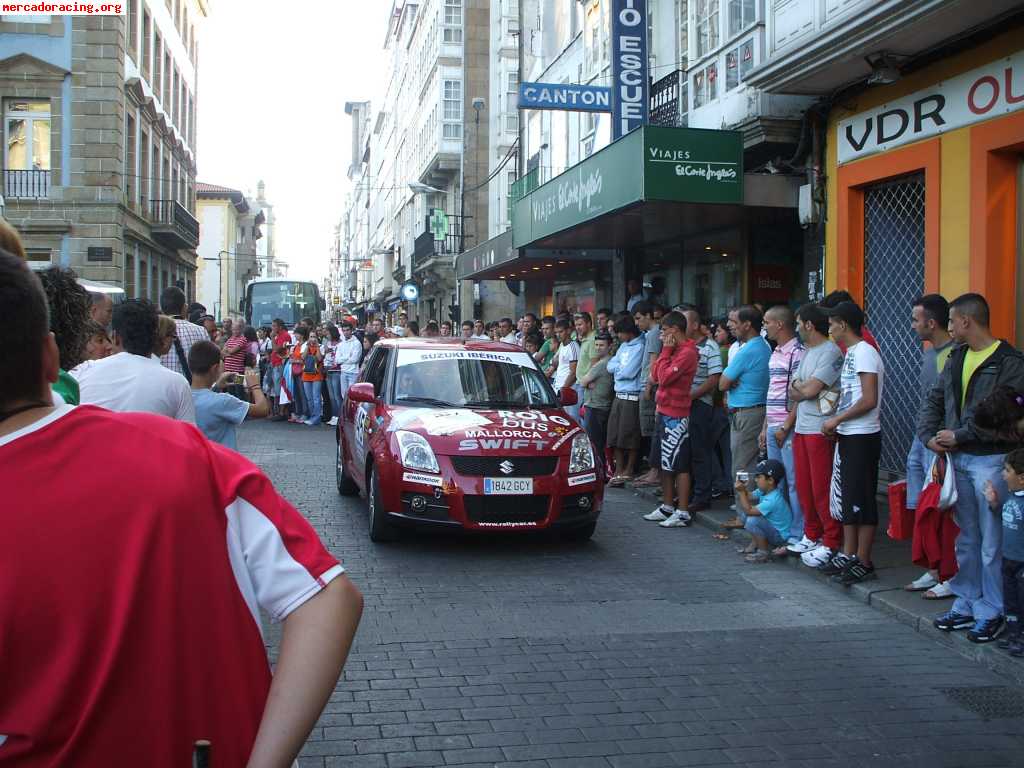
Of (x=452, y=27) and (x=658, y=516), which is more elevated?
(x=452, y=27)

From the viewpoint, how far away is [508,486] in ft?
26.6

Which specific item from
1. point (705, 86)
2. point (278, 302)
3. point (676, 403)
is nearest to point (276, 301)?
point (278, 302)

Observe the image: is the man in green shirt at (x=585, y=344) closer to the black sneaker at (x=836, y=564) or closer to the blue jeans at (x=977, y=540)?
the black sneaker at (x=836, y=564)

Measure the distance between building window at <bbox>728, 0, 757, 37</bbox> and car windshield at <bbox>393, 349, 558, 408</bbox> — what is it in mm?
6561

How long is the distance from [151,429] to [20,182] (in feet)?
104

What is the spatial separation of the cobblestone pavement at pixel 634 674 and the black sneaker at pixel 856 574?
113mm

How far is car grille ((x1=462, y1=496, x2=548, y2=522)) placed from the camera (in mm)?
8039

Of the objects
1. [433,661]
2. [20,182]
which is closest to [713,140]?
[433,661]

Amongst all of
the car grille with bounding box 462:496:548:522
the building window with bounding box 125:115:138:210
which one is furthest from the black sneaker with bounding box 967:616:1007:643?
the building window with bounding box 125:115:138:210

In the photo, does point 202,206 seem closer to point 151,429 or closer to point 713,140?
point 713,140

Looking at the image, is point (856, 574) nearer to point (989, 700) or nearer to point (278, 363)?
point (989, 700)

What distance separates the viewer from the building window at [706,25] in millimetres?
14539

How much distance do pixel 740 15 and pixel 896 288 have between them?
494cm

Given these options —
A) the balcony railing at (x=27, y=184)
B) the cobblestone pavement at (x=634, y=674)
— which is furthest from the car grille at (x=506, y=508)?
the balcony railing at (x=27, y=184)
